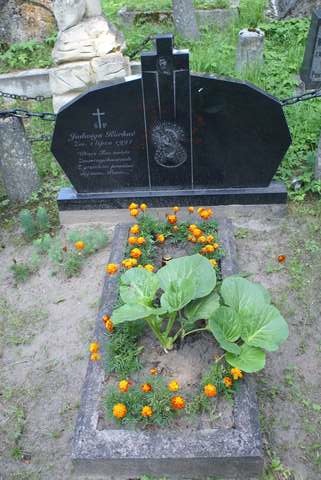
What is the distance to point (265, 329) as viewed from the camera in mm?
2748

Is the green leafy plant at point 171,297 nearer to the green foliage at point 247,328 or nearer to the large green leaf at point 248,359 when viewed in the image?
the green foliage at point 247,328

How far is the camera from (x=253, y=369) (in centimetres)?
261

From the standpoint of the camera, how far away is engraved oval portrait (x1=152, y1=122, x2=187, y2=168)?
4074 millimetres

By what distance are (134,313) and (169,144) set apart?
1848mm

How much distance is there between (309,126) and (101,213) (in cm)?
238

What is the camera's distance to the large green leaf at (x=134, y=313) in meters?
2.74

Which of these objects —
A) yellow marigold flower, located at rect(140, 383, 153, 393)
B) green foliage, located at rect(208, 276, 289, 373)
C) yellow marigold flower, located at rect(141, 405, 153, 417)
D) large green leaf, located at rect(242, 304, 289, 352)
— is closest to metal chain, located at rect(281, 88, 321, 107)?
green foliage, located at rect(208, 276, 289, 373)

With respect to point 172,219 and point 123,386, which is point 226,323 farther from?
point 172,219

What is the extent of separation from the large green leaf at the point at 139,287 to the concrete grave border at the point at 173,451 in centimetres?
68

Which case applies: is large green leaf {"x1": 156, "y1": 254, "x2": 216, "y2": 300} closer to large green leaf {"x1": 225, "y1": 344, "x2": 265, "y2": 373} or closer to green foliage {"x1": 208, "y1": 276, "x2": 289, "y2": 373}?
green foliage {"x1": 208, "y1": 276, "x2": 289, "y2": 373}

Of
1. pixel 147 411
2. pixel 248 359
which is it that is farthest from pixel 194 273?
pixel 147 411

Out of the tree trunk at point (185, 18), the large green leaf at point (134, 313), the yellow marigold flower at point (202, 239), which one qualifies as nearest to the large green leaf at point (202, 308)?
the large green leaf at point (134, 313)

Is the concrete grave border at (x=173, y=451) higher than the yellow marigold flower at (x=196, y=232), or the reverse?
the yellow marigold flower at (x=196, y=232)

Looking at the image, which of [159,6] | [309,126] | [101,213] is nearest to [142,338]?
[101,213]
